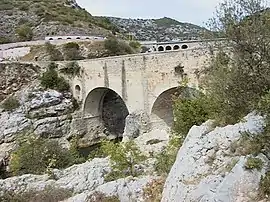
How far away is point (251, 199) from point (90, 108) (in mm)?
29171

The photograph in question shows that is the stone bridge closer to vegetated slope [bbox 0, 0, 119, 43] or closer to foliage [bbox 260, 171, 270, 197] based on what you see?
foliage [bbox 260, 171, 270, 197]

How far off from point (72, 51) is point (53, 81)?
6166 millimetres

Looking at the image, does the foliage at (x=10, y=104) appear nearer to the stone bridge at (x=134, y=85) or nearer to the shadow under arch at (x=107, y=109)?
the stone bridge at (x=134, y=85)

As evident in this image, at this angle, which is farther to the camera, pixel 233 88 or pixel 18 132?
pixel 18 132

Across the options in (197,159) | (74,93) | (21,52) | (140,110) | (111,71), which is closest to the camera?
(197,159)

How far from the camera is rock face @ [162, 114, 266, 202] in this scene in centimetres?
639

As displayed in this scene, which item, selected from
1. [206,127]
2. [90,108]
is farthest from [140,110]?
[206,127]

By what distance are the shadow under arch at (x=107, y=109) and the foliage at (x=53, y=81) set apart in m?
2.44

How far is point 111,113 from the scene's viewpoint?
3675 centimetres

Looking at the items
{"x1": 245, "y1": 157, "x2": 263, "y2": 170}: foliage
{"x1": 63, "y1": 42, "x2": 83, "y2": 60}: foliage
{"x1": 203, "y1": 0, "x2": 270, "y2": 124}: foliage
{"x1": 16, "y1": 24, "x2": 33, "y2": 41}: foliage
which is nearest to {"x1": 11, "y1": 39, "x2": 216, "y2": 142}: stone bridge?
{"x1": 63, "y1": 42, "x2": 83, "y2": 60}: foliage

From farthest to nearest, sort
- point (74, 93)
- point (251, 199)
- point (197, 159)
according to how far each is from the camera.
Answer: point (74, 93) < point (197, 159) < point (251, 199)

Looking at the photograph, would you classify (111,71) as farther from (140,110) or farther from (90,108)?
(90,108)

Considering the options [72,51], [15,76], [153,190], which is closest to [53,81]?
[15,76]

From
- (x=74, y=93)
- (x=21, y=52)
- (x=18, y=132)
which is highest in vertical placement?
(x=21, y=52)
